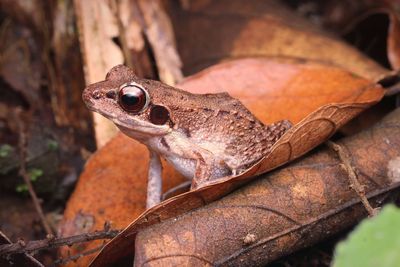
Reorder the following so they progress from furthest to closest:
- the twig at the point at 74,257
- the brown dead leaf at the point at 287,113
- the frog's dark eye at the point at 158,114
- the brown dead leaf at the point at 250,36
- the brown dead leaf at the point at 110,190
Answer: the brown dead leaf at the point at 250,36
the brown dead leaf at the point at 110,190
the frog's dark eye at the point at 158,114
the twig at the point at 74,257
the brown dead leaf at the point at 287,113

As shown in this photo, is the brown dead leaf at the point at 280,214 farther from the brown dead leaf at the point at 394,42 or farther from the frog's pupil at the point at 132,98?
the brown dead leaf at the point at 394,42

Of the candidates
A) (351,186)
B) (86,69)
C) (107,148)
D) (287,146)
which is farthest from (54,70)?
(351,186)

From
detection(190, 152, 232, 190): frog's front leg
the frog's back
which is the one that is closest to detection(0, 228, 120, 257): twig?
detection(190, 152, 232, 190): frog's front leg

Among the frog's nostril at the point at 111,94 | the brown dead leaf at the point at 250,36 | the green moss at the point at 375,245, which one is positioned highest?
the brown dead leaf at the point at 250,36

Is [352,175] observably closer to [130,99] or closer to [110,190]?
[130,99]

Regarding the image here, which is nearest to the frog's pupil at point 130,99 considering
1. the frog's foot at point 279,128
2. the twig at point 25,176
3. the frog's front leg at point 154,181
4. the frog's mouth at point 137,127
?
the frog's mouth at point 137,127

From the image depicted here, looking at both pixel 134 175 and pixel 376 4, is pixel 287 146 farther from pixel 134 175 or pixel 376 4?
pixel 376 4
